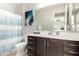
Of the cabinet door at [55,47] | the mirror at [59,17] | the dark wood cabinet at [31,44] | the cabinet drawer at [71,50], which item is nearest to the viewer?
the cabinet drawer at [71,50]

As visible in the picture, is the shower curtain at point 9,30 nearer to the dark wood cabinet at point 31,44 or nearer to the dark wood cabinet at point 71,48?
the dark wood cabinet at point 31,44

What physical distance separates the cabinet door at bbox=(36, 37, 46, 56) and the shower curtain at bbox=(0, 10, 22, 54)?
42 cm

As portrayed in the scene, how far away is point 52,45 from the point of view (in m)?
1.98

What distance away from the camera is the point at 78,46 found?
1645 millimetres

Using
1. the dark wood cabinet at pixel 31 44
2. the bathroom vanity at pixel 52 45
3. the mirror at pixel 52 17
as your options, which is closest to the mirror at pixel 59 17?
the mirror at pixel 52 17

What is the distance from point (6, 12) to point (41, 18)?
0.70m

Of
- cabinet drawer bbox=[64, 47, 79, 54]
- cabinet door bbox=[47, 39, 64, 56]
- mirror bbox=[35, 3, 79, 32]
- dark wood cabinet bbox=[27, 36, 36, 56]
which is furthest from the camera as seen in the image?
dark wood cabinet bbox=[27, 36, 36, 56]

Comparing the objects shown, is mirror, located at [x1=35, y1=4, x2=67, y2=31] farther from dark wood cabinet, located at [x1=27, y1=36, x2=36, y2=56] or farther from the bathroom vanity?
dark wood cabinet, located at [x1=27, y1=36, x2=36, y2=56]

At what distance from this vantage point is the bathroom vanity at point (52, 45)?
1.70 meters

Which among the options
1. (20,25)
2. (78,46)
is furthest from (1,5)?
(78,46)

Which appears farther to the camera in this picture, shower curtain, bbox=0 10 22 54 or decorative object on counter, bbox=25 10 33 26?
decorative object on counter, bbox=25 10 33 26

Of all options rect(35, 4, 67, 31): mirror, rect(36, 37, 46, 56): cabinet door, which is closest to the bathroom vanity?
rect(36, 37, 46, 56): cabinet door

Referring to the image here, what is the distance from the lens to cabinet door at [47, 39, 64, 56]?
6.12ft

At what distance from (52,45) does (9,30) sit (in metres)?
0.86
